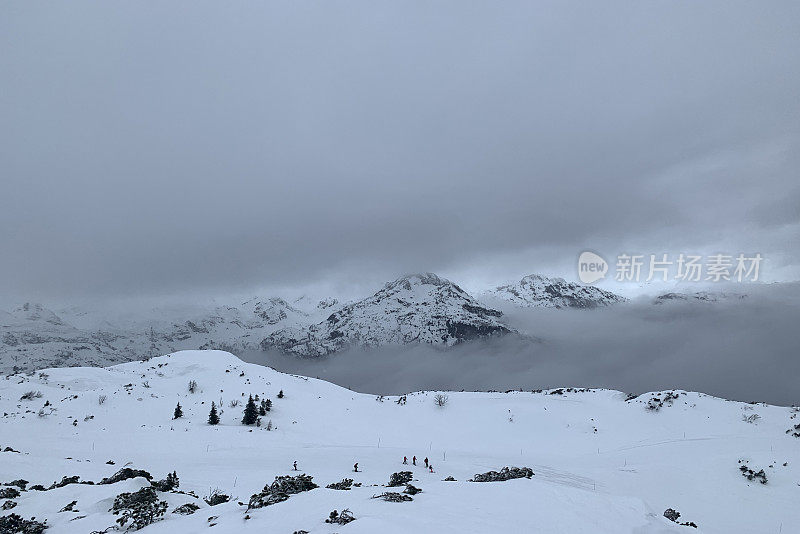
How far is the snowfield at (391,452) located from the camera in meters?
13.4

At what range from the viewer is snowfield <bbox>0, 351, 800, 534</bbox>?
13375mm

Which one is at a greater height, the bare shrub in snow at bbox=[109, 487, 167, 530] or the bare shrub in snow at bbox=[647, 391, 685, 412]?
the bare shrub in snow at bbox=[647, 391, 685, 412]

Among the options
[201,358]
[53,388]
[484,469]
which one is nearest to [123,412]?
[53,388]

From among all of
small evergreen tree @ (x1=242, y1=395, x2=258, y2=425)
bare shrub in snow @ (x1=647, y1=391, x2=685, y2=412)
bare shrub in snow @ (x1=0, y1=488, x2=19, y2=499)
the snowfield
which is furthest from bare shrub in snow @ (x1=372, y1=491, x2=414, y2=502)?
bare shrub in snow @ (x1=647, y1=391, x2=685, y2=412)

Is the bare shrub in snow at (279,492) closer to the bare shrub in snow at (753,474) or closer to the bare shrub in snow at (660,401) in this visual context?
the bare shrub in snow at (753,474)

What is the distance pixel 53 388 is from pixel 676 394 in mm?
76323

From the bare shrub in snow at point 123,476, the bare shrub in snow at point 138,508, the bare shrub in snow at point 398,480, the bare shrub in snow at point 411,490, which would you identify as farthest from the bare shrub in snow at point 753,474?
the bare shrub in snow at point 123,476

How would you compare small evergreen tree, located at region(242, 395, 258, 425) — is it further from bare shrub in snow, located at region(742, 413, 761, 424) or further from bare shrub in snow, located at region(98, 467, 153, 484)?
bare shrub in snow, located at region(742, 413, 761, 424)

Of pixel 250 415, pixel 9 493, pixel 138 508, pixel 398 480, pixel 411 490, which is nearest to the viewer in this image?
pixel 138 508

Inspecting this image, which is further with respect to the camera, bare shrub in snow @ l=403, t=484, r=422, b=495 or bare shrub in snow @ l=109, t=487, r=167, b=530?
bare shrub in snow @ l=403, t=484, r=422, b=495

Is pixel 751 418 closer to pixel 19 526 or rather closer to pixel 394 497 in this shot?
pixel 394 497

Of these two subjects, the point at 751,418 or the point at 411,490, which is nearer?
the point at 411,490

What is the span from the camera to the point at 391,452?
3606cm

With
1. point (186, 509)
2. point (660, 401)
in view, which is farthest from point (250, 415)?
point (660, 401)
